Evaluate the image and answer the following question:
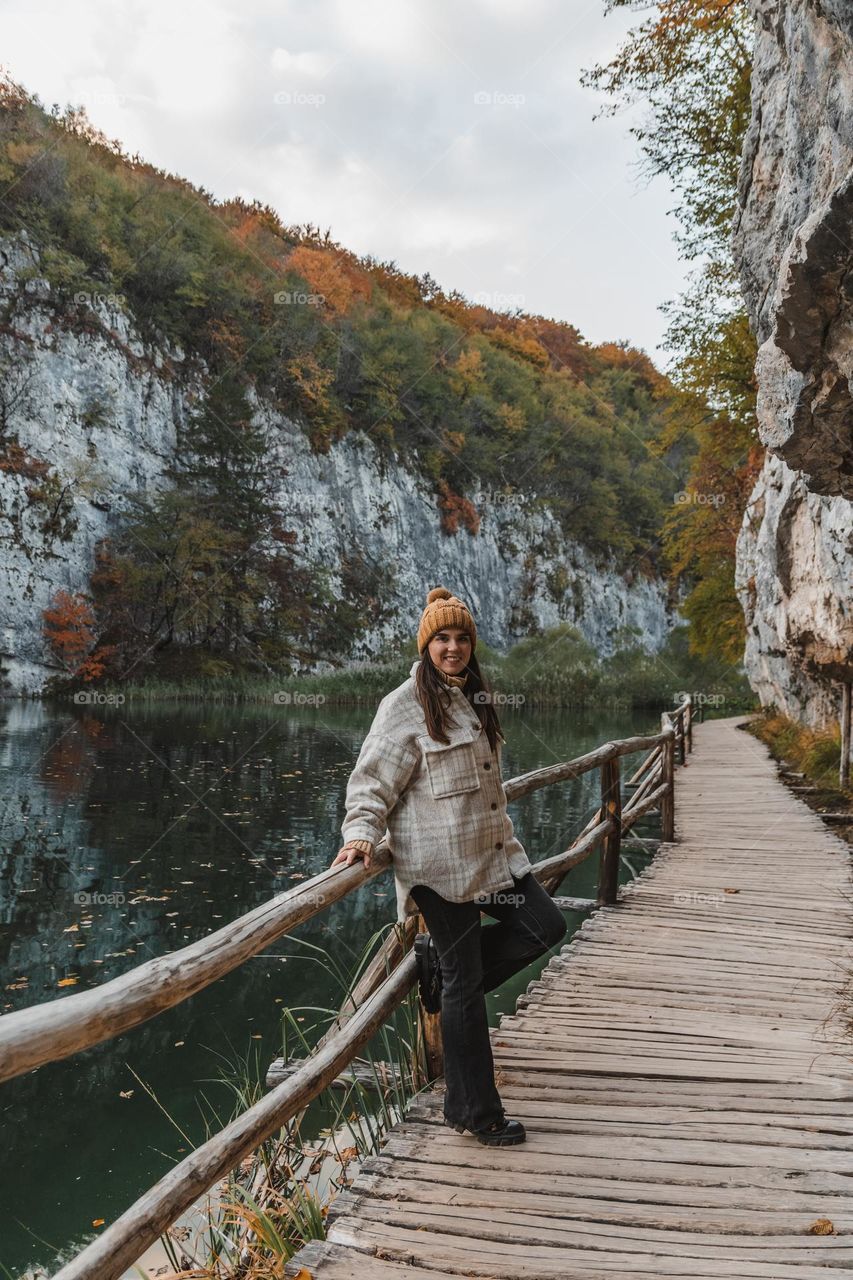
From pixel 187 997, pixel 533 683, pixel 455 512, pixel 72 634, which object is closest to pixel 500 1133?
pixel 187 997

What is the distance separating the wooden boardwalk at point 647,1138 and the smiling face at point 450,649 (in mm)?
1422

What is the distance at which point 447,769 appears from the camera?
2807mm

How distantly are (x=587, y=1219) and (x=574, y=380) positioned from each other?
6564 centimetres

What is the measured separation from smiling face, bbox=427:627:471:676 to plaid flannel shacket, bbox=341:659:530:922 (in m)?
0.10

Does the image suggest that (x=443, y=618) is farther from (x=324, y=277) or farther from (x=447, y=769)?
(x=324, y=277)

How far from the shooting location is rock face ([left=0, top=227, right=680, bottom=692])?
2845cm

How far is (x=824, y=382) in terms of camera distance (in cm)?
511

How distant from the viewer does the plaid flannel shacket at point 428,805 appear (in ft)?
9.03

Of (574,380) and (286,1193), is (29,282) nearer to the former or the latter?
(286,1193)

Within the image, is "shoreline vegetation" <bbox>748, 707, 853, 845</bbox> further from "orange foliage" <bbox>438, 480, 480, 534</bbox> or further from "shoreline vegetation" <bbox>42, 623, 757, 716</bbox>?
"orange foliage" <bbox>438, 480, 480, 534</bbox>

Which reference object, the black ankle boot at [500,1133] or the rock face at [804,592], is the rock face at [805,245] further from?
the black ankle boot at [500,1133]

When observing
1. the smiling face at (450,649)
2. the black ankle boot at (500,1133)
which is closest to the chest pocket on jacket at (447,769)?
the smiling face at (450,649)

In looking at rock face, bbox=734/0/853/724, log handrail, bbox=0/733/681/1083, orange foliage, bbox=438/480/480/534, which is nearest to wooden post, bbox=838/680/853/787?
rock face, bbox=734/0/853/724

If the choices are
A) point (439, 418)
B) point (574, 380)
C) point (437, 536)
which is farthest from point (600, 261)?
point (574, 380)
